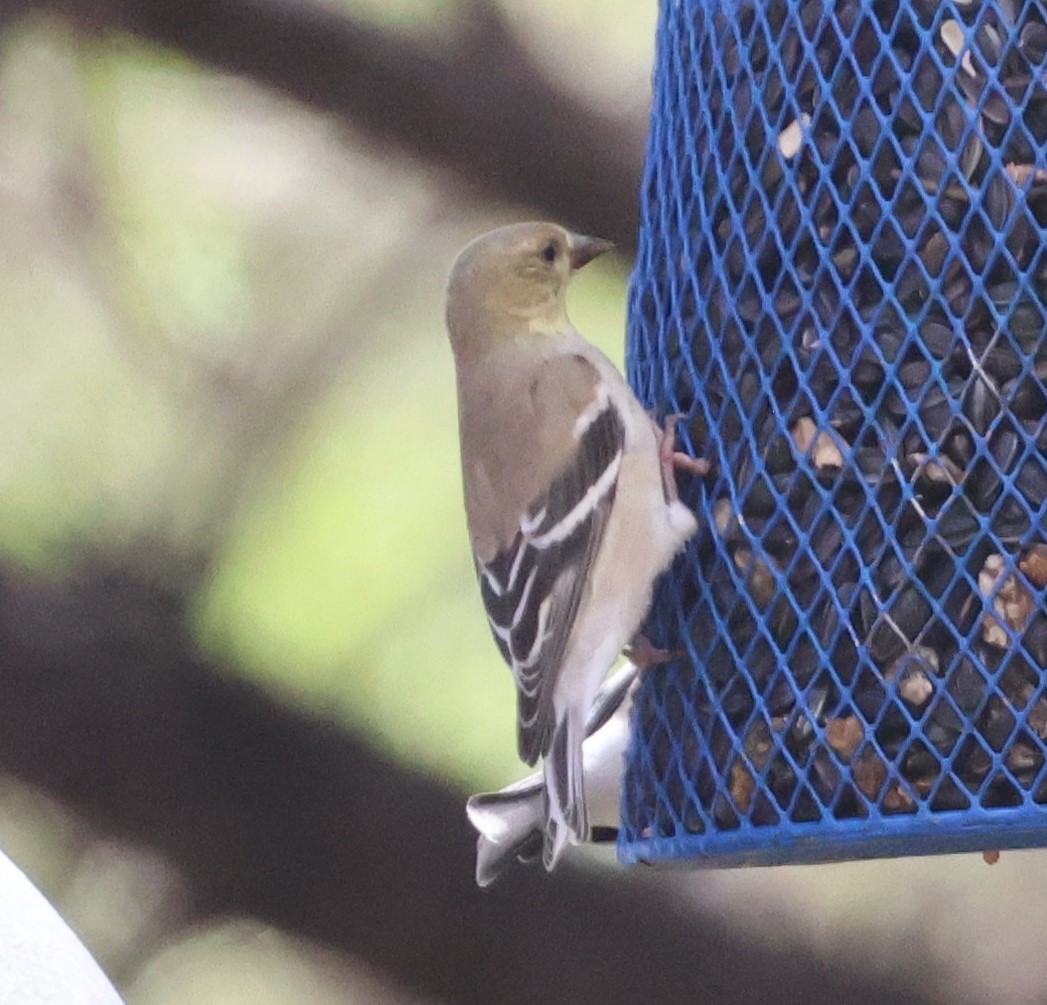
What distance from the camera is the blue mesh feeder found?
6.11 feet

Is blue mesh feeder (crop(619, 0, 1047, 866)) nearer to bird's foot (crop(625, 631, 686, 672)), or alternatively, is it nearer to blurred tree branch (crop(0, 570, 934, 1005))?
bird's foot (crop(625, 631, 686, 672))

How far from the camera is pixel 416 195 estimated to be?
3809mm

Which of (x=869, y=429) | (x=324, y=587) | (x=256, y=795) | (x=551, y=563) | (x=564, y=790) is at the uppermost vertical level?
(x=869, y=429)

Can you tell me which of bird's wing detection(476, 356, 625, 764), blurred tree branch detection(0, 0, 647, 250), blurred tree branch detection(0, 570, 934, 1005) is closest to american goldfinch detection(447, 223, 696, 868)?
bird's wing detection(476, 356, 625, 764)

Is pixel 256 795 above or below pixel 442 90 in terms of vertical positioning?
below

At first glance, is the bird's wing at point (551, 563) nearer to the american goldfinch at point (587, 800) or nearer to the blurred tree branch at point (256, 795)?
the american goldfinch at point (587, 800)

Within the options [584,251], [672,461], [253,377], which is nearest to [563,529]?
[672,461]

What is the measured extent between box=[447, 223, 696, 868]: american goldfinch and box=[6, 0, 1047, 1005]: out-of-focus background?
1028mm

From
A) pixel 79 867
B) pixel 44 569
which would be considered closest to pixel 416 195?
pixel 44 569

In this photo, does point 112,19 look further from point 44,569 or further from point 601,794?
point 601,794

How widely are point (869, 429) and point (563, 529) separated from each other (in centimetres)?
62

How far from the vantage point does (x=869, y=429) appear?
195 cm

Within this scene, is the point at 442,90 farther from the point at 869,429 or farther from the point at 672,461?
the point at 869,429

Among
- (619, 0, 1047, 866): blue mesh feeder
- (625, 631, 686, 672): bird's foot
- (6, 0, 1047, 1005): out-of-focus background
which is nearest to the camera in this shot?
(619, 0, 1047, 866): blue mesh feeder
